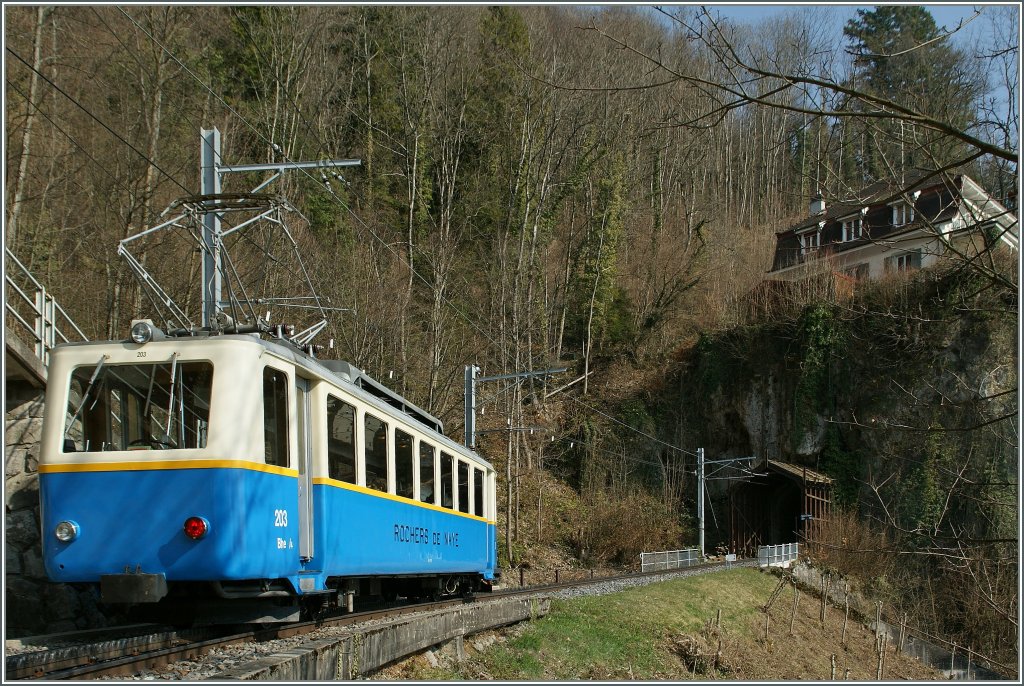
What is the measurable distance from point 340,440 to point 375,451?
0.98m

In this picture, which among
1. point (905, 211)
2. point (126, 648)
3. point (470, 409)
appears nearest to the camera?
point (905, 211)

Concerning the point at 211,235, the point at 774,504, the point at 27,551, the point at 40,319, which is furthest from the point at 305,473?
the point at 774,504

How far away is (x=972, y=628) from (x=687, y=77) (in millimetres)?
12213

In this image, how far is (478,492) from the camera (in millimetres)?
16094

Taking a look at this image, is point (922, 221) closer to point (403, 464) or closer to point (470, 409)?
point (403, 464)

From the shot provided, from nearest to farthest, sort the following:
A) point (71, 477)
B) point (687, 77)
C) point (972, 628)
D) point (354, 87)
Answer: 1. point (687, 77)
2. point (71, 477)
3. point (972, 628)
4. point (354, 87)

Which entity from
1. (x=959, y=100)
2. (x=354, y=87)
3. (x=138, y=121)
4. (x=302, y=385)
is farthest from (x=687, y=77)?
(x=354, y=87)

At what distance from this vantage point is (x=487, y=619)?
12008 millimetres

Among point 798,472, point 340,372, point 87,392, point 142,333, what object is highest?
point 142,333

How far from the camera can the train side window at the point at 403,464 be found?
11.4 m

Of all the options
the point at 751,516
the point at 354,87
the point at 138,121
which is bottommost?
the point at 751,516

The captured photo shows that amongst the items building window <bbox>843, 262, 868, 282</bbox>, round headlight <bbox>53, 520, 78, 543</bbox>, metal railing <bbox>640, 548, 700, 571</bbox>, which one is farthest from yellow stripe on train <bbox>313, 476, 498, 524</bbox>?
building window <bbox>843, 262, 868, 282</bbox>

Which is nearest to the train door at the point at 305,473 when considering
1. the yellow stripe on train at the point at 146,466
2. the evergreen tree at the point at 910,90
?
the yellow stripe on train at the point at 146,466

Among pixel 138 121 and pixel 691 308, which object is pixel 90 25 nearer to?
pixel 138 121
